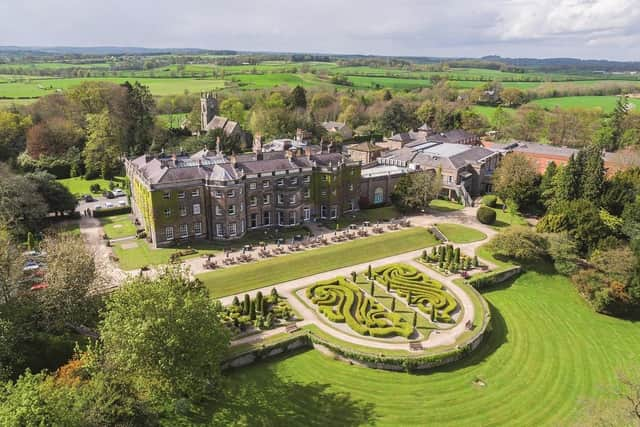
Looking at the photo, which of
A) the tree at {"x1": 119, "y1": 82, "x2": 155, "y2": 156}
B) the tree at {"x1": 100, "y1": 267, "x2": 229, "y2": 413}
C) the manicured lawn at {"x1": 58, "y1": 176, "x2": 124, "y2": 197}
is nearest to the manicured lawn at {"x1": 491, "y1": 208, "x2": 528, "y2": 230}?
the tree at {"x1": 100, "y1": 267, "x2": 229, "y2": 413}

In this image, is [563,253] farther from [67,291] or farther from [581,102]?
[581,102]

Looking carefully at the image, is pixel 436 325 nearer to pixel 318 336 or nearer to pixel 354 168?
pixel 318 336

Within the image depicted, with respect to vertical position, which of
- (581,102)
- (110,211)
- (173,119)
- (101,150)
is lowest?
(110,211)

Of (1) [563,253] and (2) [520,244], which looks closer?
(1) [563,253]

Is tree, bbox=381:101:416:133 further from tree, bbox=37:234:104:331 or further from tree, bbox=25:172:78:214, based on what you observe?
tree, bbox=37:234:104:331

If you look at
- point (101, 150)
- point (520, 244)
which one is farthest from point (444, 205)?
point (101, 150)

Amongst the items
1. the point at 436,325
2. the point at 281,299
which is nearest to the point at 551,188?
the point at 436,325

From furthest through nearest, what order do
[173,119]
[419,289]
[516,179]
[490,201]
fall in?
[173,119] < [490,201] < [516,179] < [419,289]
